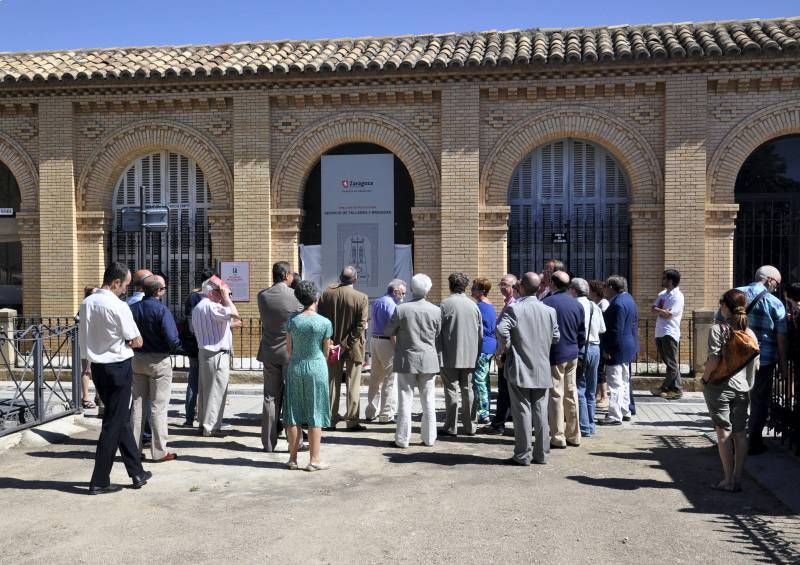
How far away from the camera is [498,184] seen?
54.7 feet

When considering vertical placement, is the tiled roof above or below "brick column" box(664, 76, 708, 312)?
above

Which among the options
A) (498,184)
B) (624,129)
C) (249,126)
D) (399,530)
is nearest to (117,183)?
(249,126)

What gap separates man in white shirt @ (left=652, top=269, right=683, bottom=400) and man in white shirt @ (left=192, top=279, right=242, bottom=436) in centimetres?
626

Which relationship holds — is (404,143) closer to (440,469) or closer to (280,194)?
(280,194)

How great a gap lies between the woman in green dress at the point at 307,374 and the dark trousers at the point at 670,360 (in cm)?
642

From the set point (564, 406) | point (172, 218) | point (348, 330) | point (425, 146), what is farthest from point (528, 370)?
point (172, 218)

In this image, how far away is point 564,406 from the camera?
9.25m

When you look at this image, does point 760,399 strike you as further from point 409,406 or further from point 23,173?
point 23,173

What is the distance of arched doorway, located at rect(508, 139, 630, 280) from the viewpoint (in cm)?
1706

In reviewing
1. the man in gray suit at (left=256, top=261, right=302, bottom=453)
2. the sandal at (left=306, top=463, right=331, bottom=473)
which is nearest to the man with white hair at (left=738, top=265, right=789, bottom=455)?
the sandal at (left=306, top=463, right=331, bottom=473)

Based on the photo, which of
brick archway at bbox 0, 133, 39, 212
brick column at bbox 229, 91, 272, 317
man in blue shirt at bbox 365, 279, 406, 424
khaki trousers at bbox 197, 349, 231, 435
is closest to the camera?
khaki trousers at bbox 197, 349, 231, 435

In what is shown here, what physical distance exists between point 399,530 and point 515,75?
39.2 feet

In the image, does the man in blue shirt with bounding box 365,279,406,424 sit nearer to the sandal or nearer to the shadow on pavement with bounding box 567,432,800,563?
the sandal

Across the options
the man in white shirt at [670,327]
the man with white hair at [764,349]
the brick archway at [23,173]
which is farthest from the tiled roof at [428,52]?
the man with white hair at [764,349]
